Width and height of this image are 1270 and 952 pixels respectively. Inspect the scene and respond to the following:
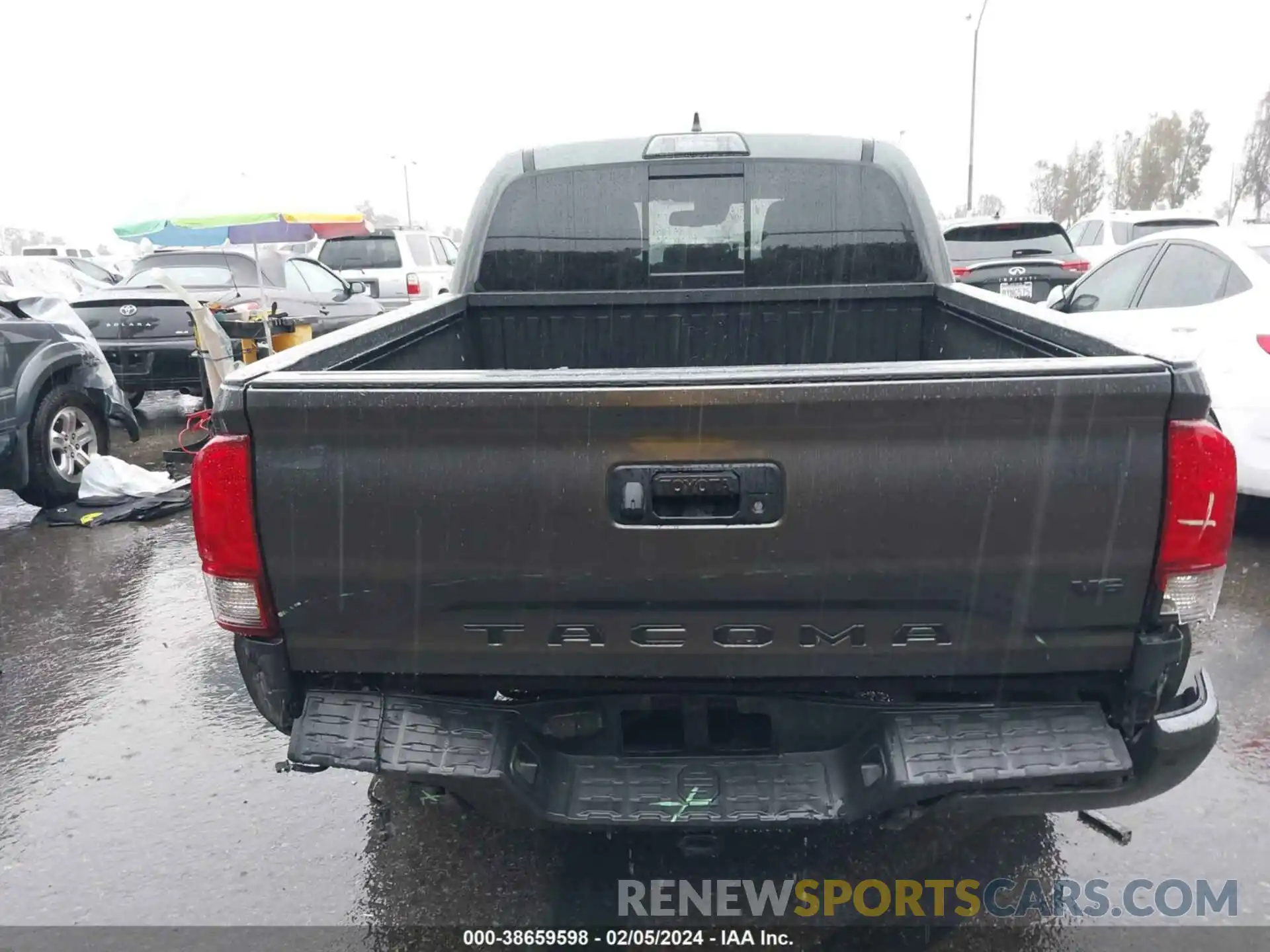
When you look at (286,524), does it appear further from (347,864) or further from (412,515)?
(347,864)

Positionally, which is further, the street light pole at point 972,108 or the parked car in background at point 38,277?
the street light pole at point 972,108

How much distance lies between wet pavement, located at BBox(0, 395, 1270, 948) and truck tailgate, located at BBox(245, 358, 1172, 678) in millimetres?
592

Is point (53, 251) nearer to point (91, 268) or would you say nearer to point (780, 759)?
point (91, 268)

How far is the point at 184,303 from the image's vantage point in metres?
9.53

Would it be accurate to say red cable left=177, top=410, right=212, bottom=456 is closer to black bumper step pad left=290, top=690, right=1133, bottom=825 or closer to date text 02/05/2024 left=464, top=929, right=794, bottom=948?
date text 02/05/2024 left=464, top=929, right=794, bottom=948

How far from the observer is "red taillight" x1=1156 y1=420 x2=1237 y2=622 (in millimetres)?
1907

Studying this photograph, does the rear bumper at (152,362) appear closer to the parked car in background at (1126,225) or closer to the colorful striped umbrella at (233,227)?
the colorful striped umbrella at (233,227)

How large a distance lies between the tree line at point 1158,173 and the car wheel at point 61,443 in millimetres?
45897

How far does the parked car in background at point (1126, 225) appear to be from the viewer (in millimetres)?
15492

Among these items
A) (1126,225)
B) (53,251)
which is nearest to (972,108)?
(1126,225)

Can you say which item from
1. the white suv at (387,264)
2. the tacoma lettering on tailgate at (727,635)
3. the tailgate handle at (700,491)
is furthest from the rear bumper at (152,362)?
the tailgate handle at (700,491)

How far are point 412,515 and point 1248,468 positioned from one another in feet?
16.2

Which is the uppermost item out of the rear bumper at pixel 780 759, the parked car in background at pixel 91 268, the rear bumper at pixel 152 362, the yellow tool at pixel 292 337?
the rear bumper at pixel 780 759

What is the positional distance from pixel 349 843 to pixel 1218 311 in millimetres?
5352
